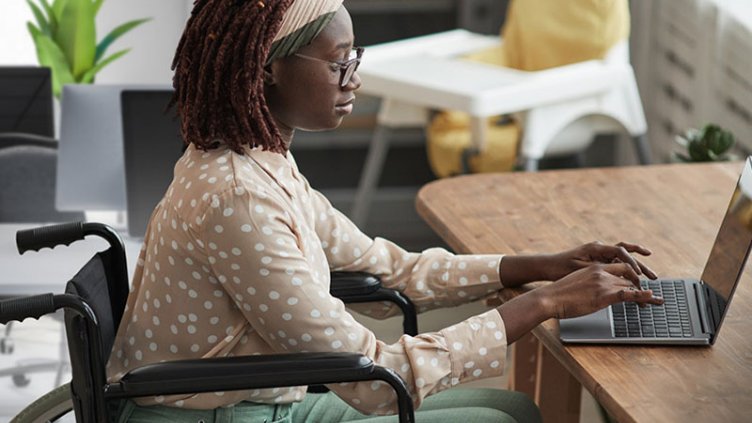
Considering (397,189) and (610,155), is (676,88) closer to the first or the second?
(610,155)

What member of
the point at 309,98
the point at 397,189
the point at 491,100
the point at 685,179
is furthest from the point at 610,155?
the point at 309,98

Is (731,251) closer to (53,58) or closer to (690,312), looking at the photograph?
(690,312)

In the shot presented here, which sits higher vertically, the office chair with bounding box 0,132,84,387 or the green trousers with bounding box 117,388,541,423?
the green trousers with bounding box 117,388,541,423

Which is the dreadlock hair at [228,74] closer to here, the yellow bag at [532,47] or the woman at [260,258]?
the woman at [260,258]

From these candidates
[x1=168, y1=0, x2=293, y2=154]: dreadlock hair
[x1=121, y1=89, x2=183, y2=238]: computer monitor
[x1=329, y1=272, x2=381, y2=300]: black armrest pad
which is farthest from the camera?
[x1=121, y1=89, x2=183, y2=238]: computer monitor

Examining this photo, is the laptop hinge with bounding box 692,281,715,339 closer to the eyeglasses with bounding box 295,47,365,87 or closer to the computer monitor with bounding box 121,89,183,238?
the eyeglasses with bounding box 295,47,365,87

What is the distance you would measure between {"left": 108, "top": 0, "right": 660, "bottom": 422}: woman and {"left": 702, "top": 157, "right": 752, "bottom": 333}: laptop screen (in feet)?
0.28

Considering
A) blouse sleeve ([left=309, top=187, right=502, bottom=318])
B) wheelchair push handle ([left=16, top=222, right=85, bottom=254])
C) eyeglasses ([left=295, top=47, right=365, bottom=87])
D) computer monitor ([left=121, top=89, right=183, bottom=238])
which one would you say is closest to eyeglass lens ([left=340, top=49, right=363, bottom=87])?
eyeglasses ([left=295, top=47, right=365, bottom=87])

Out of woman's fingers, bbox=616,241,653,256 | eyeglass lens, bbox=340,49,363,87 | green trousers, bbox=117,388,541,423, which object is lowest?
green trousers, bbox=117,388,541,423

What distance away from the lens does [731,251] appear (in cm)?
167

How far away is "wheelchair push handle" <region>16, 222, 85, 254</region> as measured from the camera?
67.4 inches

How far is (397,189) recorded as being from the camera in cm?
444

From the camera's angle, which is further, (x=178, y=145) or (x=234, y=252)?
(x=178, y=145)

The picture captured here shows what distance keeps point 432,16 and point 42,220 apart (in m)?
1.77
